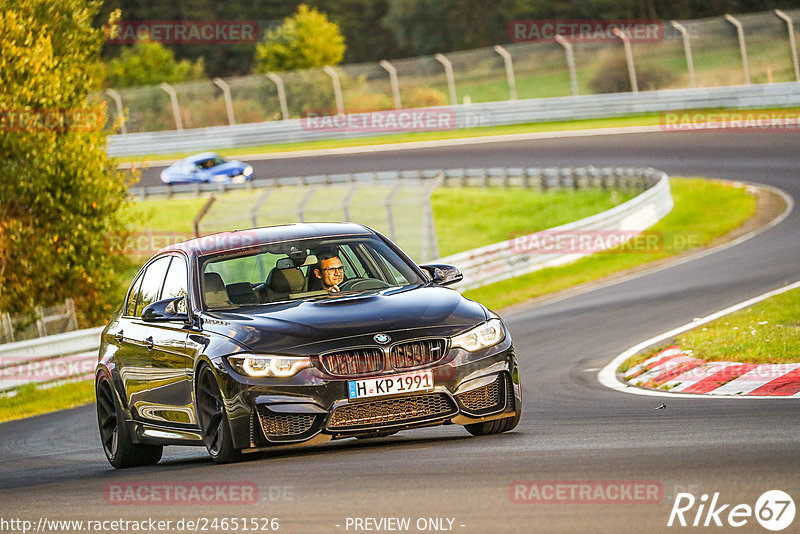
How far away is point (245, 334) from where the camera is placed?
806 centimetres

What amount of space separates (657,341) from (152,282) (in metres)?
6.47

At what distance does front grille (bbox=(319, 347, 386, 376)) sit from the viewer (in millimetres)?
7836

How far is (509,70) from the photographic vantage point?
1892 inches

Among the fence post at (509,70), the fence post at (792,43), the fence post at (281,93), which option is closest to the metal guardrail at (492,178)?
the fence post at (509,70)

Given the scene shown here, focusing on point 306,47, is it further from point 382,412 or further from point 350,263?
point 382,412

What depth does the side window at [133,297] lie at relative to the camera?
10.2 m

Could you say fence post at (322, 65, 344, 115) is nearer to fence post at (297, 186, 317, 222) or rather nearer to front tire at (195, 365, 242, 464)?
fence post at (297, 186, 317, 222)

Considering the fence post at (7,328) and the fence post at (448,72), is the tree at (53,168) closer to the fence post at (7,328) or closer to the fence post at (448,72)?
the fence post at (7,328)

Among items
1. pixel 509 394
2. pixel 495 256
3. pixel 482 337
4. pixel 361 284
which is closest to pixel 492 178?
pixel 495 256

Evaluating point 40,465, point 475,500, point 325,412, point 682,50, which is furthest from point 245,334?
point 682,50

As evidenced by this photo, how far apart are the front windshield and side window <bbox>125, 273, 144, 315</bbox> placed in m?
1.25

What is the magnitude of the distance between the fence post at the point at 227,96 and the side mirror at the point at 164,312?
43.5 metres

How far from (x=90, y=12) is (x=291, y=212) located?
5.43m

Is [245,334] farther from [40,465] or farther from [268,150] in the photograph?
[268,150]
